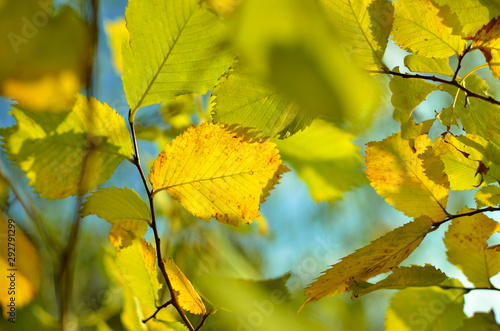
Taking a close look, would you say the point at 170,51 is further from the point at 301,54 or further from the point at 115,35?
the point at 115,35

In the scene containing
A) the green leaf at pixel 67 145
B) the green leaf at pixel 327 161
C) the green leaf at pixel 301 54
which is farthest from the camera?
the green leaf at pixel 327 161

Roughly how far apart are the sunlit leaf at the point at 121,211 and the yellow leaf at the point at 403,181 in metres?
0.15

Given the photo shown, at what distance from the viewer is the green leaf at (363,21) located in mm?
216

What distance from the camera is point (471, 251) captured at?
0.26 m

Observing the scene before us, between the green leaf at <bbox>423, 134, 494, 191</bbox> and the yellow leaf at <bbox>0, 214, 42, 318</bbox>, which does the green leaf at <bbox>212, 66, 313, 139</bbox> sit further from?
the yellow leaf at <bbox>0, 214, 42, 318</bbox>

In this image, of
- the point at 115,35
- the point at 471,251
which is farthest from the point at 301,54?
the point at 115,35

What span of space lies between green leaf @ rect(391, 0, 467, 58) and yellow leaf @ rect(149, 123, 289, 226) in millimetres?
101

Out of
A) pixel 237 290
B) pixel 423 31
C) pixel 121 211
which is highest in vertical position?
pixel 423 31

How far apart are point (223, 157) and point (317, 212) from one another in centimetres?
59

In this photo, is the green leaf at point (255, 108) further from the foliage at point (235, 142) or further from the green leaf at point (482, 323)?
the green leaf at point (482, 323)

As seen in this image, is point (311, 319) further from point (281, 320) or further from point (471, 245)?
point (471, 245)

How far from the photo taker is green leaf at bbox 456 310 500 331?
7.7 inches

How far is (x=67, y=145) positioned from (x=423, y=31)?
0.21 meters

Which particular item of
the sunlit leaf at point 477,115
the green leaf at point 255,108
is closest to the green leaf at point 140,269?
the green leaf at point 255,108
